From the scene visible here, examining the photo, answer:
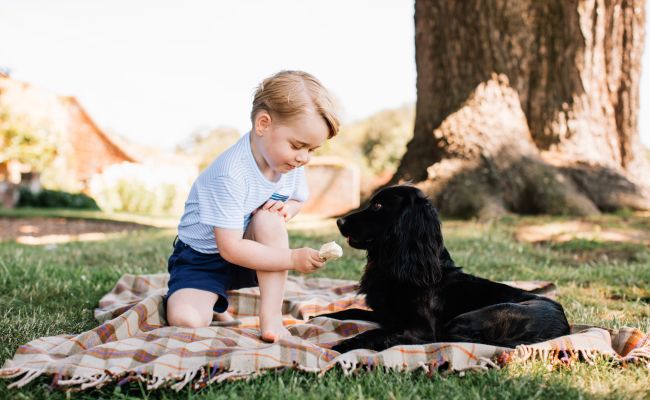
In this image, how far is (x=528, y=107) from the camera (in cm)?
766

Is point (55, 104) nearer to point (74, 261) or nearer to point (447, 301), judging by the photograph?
point (74, 261)

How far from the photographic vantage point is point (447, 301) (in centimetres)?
283

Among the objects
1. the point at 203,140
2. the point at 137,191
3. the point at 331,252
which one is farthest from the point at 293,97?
the point at 203,140

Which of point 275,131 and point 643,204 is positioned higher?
point 275,131

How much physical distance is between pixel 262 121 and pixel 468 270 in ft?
8.40

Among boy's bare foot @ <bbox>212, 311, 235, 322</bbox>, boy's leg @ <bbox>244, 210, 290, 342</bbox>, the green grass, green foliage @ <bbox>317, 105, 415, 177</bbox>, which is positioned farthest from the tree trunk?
green foliage @ <bbox>317, 105, 415, 177</bbox>

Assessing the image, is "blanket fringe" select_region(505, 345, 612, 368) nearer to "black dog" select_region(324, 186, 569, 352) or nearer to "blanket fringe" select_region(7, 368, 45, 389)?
"black dog" select_region(324, 186, 569, 352)

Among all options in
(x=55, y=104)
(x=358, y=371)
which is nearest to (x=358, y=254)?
(x=358, y=371)

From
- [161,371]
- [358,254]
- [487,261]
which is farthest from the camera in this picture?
[358,254]

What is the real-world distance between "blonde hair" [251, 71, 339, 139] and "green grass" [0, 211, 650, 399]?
1.15 metres

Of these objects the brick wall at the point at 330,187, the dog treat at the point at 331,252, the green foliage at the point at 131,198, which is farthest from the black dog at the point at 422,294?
the green foliage at the point at 131,198

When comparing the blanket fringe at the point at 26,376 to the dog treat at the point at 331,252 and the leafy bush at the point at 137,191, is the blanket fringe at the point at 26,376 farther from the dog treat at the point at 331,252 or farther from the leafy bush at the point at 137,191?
the leafy bush at the point at 137,191

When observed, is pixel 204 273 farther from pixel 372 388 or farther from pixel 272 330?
pixel 372 388

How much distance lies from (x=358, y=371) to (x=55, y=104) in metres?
25.6
